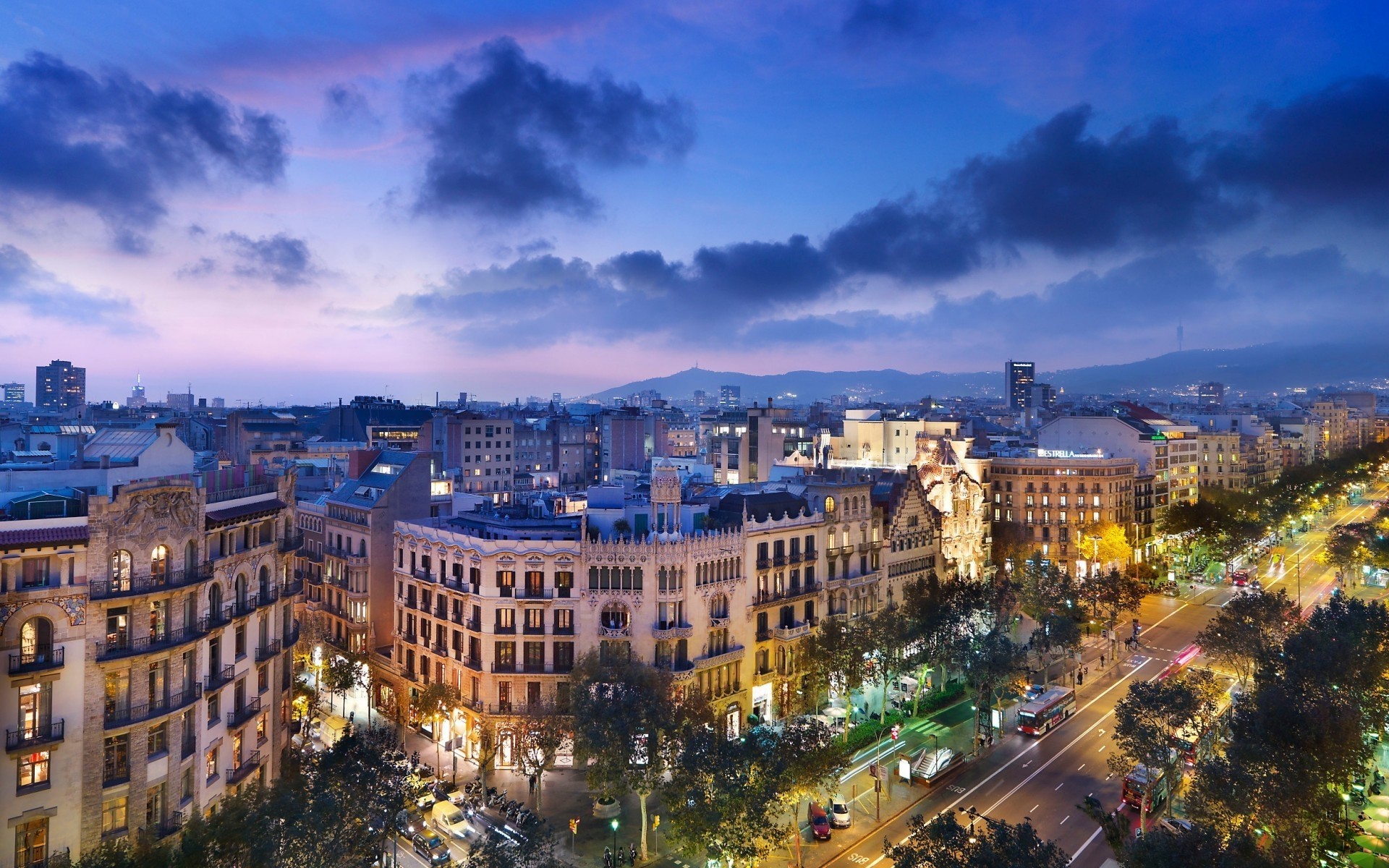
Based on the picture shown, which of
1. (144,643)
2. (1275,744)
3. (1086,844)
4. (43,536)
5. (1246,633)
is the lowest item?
(1086,844)

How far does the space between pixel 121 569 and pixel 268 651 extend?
15900 millimetres

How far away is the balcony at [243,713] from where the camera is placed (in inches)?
2169

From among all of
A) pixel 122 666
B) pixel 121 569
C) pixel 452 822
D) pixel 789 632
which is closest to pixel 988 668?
pixel 789 632

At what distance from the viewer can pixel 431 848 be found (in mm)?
57906

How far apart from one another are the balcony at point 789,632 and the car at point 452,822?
35.2m

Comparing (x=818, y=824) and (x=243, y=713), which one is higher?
(x=243, y=713)

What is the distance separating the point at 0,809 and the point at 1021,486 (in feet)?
486

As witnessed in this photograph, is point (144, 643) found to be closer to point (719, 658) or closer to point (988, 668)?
point (719, 658)

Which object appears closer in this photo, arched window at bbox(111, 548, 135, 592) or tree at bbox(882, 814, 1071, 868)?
tree at bbox(882, 814, 1071, 868)

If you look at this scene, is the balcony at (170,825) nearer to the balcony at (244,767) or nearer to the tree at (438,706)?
the balcony at (244,767)

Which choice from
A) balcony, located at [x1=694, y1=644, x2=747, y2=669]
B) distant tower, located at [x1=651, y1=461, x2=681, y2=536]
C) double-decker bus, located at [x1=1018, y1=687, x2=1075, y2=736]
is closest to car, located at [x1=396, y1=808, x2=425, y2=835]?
balcony, located at [x1=694, y1=644, x2=747, y2=669]

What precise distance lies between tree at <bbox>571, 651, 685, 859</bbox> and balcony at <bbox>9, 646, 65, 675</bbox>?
30.6 meters

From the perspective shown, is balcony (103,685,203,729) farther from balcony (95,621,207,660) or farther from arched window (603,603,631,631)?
arched window (603,603,631,631)

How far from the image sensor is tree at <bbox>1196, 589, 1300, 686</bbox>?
7894 cm
